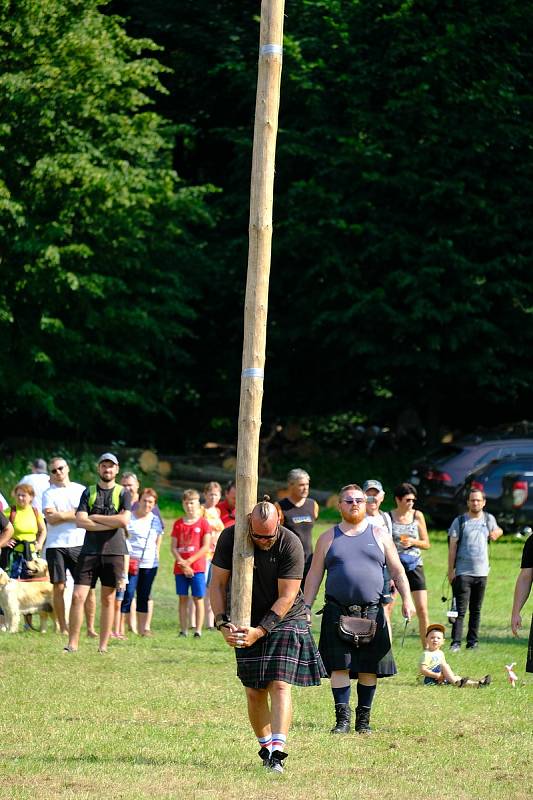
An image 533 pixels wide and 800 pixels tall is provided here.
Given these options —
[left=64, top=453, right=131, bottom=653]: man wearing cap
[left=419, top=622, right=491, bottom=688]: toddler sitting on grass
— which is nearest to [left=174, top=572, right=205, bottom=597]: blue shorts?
[left=64, top=453, right=131, bottom=653]: man wearing cap

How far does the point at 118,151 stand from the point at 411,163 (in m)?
6.81

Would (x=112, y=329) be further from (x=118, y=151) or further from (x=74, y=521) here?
(x=74, y=521)

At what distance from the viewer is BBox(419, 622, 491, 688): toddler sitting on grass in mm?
12352

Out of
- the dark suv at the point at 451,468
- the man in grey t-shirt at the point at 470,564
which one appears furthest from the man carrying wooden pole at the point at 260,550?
the dark suv at the point at 451,468

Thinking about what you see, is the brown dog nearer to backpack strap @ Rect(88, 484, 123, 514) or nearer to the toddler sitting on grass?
backpack strap @ Rect(88, 484, 123, 514)

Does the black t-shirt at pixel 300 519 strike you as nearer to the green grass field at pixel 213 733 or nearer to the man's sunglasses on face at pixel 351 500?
the green grass field at pixel 213 733

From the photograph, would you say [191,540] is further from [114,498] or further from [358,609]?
[358,609]

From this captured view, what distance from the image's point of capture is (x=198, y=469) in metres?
33.0

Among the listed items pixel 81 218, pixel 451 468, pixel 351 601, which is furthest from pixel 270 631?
pixel 81 218

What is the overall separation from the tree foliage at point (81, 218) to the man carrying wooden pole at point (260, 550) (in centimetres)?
2121

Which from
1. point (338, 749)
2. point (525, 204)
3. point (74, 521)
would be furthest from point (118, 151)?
point (338, 749)

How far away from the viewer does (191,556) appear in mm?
15836

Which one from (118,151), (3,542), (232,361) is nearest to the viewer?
(3,542)

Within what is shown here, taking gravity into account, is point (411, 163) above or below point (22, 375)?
above
